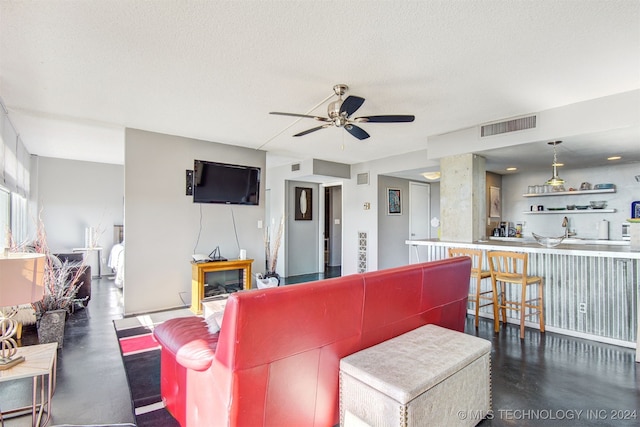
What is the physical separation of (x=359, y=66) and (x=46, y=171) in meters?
6.93

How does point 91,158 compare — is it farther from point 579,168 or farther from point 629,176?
point 629,176

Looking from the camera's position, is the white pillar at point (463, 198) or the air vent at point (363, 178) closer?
the white pillar at point (463, 198)

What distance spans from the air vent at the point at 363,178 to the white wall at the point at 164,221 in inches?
108

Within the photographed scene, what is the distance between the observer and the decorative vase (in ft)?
9.88

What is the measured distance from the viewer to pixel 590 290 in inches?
134

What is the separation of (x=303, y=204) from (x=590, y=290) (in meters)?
5.12

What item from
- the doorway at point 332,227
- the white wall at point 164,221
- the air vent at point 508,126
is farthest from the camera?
the doorway at point 332,227

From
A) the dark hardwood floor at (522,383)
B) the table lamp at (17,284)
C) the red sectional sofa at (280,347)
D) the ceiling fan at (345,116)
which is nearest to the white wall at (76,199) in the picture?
the dark hardwood floor at (522,383)

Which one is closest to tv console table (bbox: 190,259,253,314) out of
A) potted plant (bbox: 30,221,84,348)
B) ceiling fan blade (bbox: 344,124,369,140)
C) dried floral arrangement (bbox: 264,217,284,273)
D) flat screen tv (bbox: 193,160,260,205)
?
flat screen tv (bbox: 193,160,260,205)

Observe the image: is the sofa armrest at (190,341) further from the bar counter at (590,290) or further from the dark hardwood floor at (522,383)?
the bar counter at (590,290)

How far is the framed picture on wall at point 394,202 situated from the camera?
21.5 feet

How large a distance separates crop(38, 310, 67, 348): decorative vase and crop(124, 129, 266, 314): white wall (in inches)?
41.8

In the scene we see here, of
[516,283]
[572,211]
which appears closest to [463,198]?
[516,283]

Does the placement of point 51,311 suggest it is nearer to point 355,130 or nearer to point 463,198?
point 355,130
